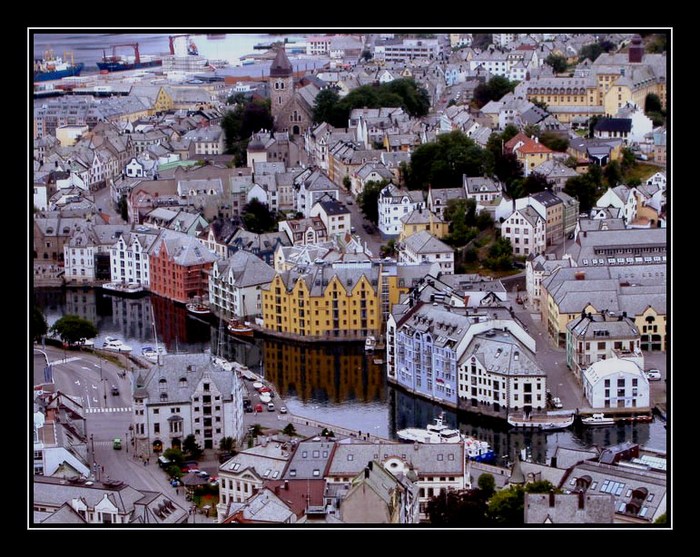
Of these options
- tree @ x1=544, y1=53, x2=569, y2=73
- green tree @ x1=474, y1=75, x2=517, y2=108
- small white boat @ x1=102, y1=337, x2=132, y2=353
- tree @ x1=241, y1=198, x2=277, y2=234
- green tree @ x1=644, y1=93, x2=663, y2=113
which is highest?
tree @ x1=544, y1=53, x2=569, y2=73

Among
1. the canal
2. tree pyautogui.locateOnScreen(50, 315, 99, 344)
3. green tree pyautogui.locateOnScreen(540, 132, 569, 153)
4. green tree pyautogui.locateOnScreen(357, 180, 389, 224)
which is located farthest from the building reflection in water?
green tree pyautogui.locateOnScreen(540, 132, 569, 153)

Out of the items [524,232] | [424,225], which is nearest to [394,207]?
[424,225]

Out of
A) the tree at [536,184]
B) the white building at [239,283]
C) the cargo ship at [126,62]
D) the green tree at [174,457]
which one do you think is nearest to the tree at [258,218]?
the white building at [239,283]

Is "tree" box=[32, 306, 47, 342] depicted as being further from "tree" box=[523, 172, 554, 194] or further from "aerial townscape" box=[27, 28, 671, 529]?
"tree" box=[523, 172, 554, 194]
